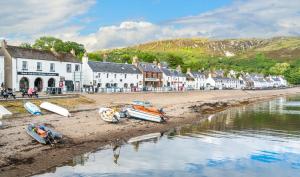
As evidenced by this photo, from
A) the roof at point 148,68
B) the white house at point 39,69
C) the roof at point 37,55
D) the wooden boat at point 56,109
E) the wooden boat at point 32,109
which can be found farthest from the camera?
the roof at point 148,68

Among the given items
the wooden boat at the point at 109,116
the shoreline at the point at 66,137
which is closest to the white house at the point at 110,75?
the shoreline at the point at 66,137

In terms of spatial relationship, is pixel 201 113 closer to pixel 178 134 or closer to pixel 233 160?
pixel 178 134

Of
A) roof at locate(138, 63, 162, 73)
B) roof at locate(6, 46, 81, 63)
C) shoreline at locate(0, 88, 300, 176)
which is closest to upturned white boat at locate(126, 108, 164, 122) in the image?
shoreline at locate(0, 88, 300, 176)

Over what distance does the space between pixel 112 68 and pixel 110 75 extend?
6.96ft

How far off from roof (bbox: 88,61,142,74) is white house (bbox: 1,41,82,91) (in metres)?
10.0

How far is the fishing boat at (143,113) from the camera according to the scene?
128 ft

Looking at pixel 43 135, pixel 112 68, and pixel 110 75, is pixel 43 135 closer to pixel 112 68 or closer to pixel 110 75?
pixel 110 75

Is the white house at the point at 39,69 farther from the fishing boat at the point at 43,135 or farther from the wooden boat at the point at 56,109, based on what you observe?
the fishing boat at the point at 43,135

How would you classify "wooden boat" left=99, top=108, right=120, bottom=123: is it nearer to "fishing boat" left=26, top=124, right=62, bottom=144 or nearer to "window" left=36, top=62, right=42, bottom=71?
"fishing boat" left=26, top=124, right=62, bottom=144

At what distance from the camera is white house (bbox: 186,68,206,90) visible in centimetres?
12850

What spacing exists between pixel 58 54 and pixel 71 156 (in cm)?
4487

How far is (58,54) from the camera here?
66.2 metres

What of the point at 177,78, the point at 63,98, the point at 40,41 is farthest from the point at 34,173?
the point at 40,41

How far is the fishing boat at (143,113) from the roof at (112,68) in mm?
39871
